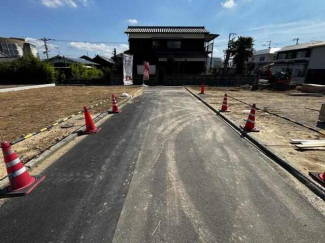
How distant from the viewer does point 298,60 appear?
34.2 m

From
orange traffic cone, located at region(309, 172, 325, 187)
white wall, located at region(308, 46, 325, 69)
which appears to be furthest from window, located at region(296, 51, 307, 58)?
orange traffic cone, located at region(309, 172, 325, 187)

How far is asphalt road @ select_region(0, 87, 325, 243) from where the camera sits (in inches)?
92.5

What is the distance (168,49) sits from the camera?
92.5ft

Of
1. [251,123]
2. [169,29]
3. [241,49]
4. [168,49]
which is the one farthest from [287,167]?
[169,29]

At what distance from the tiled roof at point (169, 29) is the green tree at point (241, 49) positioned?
5.03m

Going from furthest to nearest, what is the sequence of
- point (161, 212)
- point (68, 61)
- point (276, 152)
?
point (68, 61), point (276, 152), point (161, 212)

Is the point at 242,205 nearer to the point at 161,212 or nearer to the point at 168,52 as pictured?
the point at 161,212

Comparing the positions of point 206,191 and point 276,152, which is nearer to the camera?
point 206,191

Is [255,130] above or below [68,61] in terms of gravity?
below

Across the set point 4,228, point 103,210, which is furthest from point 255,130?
point 4,228

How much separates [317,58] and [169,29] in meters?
25.4

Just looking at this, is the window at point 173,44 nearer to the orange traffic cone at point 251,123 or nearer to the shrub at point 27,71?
the shrub at point 27,71

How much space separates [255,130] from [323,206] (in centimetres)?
356

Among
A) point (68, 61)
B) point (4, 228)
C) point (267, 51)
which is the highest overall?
point (267, 51)
